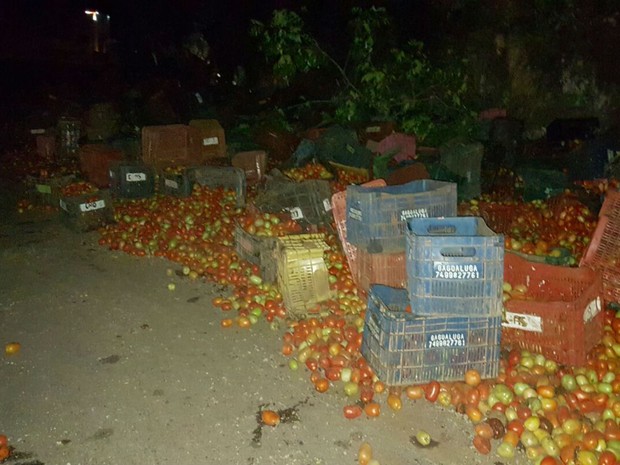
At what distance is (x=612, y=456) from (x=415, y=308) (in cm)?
149

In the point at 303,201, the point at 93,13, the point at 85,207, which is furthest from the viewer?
the point at 93,13

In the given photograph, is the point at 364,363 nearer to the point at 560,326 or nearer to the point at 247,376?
the point at 247,376

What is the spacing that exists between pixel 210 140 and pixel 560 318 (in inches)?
314

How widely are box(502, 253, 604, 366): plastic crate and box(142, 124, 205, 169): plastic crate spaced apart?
726 centimetres

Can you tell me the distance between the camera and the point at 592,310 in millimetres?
4223

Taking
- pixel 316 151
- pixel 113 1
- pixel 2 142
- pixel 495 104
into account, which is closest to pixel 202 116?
pixel 2 142

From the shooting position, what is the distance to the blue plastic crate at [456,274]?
380cm

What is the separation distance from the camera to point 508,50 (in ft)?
41.8

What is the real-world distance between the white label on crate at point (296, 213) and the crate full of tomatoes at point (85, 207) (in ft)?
9.80

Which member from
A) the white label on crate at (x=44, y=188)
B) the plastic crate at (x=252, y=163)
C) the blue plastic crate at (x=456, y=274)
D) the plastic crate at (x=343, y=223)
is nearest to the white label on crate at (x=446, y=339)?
the blue plastic crate at (x=456, y=274)

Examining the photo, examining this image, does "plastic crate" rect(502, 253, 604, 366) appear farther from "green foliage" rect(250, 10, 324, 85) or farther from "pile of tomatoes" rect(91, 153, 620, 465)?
"green foliage" rect(250, 10, 324, 85)

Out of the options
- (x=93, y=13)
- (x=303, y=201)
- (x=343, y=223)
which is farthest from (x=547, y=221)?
(x=93, y=13)

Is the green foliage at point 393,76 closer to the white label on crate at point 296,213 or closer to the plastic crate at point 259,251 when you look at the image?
the white label on crate at point 296,213

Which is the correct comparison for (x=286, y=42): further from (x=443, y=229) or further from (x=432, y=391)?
(x=432, y=391)
